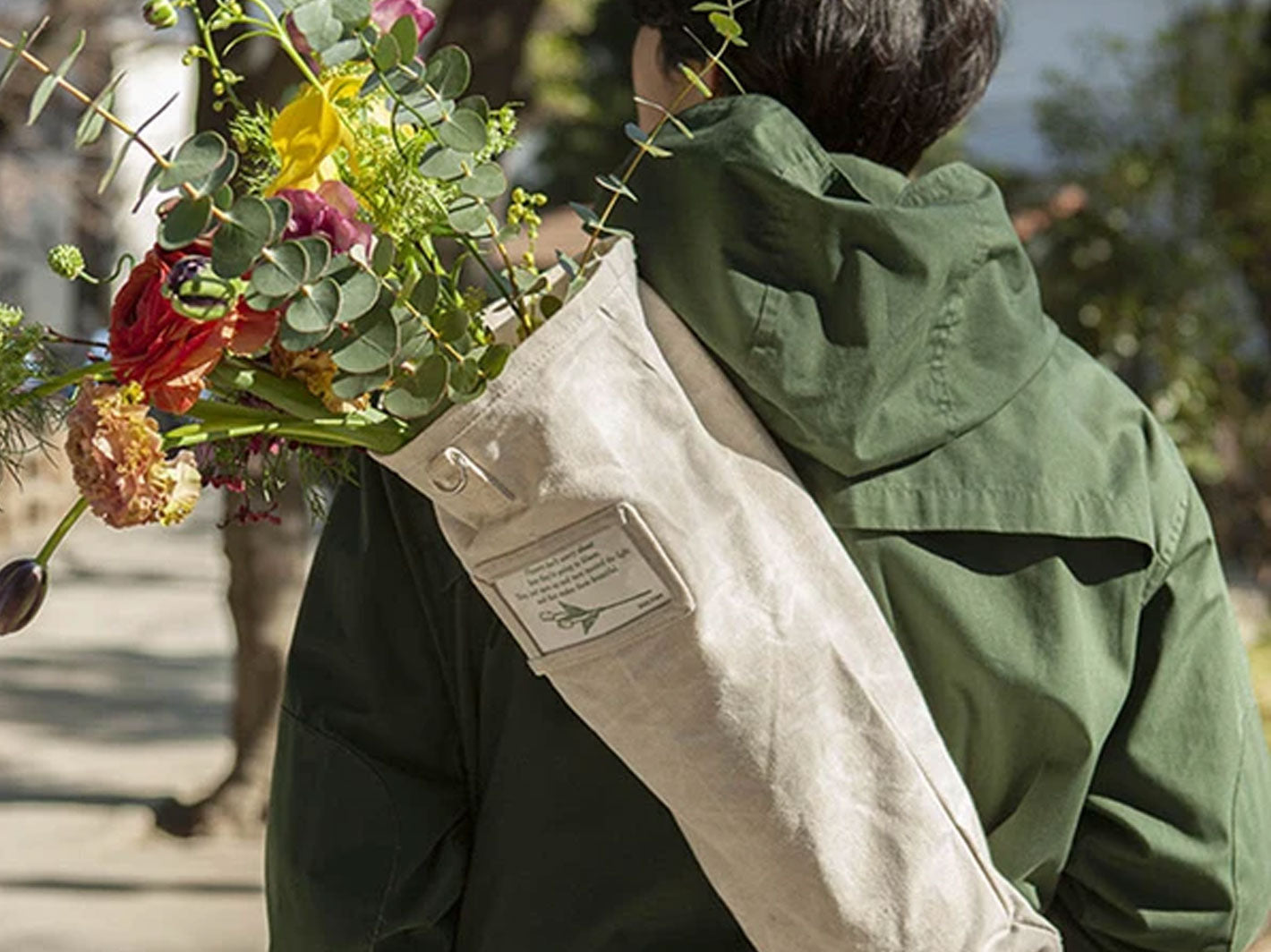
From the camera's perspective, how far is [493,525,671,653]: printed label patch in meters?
1.50

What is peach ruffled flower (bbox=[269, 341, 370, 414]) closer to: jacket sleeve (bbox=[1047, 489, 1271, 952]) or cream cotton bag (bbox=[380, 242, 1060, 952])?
cream cotton bag (bbox=[380, 242, 1060, 952])

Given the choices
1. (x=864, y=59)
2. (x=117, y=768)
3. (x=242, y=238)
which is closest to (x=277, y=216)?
(x=242, y=238)

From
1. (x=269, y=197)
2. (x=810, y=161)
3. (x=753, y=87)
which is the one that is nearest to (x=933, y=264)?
(x=810, y=161)

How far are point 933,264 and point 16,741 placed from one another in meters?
7.14

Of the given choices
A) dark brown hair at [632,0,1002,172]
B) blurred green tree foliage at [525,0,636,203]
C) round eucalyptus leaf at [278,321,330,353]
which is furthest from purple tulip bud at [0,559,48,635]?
blurred green tree foliage at [525,0,636,203]

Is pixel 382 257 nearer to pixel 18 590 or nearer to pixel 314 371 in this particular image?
pixel 314 371

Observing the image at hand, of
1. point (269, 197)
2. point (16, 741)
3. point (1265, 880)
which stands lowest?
point (16, 741)

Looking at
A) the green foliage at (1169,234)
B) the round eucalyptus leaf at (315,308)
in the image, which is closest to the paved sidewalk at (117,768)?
the green foliage at (1169,234)

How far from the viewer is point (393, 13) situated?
1.53 meters

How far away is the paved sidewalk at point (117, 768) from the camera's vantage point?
5852 mm

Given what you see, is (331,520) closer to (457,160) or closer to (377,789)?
(377,789)

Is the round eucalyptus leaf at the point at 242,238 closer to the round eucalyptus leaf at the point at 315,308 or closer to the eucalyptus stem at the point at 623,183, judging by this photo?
the round eucalyptus leaf at the point at 315,308

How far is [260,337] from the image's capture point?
1403 millimetres

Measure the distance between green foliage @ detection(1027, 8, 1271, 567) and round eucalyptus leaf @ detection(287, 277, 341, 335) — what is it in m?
8.11
